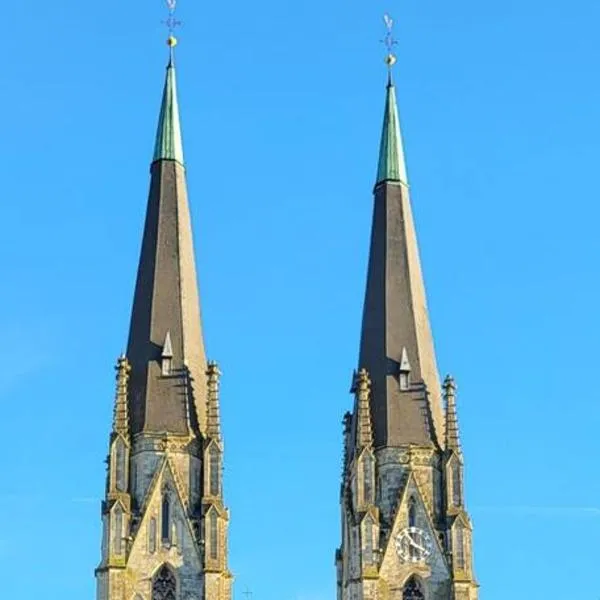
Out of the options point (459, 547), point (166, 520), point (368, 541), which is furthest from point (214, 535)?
point (459, 547)

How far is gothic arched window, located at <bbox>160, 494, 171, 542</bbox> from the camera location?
8314 centimetres

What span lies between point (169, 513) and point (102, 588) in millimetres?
3920

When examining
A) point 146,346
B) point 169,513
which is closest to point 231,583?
point 169,513

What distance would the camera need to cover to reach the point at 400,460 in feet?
277

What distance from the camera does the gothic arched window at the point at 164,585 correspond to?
8219cm

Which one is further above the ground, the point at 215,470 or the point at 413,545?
the point at 215,470

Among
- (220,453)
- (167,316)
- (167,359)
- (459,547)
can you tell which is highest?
(167,316)

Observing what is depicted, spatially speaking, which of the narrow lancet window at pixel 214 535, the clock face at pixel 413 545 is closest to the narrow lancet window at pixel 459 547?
the clock face at pixel 413 545

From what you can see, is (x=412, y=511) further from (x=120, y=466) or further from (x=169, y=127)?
(x=169, y=127)

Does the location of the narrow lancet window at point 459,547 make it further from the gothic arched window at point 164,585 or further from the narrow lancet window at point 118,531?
the narrow lancet window at point 118,531

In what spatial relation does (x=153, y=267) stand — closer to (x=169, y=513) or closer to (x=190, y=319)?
(x=190, y=319)

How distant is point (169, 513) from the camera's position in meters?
83.6

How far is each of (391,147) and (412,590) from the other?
724 inches

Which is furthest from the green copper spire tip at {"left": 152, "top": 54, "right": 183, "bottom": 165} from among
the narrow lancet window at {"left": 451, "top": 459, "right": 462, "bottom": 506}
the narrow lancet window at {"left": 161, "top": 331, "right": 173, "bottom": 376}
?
the narrow lancet window at {"left": 451, "top": 459, "right": 462, "bottom": 506}
